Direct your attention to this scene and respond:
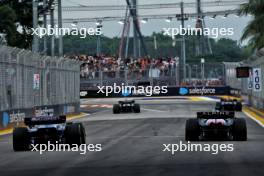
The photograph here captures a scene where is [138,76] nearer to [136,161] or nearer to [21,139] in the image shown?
[21,139]

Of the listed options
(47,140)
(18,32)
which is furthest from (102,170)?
(18,32)

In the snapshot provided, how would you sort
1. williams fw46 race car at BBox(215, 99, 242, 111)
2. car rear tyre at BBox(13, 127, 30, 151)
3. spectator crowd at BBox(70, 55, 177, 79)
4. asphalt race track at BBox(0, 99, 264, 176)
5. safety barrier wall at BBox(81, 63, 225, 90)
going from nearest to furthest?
asphalt race track at BBox(0, 99, 264, 176) < car rear tyre at BBox(13, 127, 30, 151) < williams fw46 race car at BBox(215, 99, 242, 111) < safety barrier wall at BBox(81, 63, 225, 90) < spectator crowd at BBox(70, 55, 177, 79)

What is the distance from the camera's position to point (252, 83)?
48.3 meters

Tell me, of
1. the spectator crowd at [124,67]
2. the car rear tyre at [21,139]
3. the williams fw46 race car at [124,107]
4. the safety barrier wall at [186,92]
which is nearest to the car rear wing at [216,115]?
the car rear tyre at [21,139]

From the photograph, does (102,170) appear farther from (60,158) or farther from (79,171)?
(60,158)

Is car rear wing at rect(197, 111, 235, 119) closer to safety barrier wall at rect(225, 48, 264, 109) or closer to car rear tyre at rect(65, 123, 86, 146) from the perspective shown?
car rear tyre at rect(65, 123, 86, 146)

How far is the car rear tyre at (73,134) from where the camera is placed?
18641mm

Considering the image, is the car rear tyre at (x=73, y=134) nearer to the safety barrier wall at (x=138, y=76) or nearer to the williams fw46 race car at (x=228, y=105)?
the williams fw46 race car at (x=228, y=105)

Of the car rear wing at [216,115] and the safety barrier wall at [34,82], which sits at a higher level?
the safety barrier wall at [34,82]

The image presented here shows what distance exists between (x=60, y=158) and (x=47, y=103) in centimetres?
2309

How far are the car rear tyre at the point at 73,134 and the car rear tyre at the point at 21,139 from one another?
90cm

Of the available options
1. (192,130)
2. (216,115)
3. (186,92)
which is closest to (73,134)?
(192,130)

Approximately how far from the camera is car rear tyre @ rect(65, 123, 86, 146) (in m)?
18.6

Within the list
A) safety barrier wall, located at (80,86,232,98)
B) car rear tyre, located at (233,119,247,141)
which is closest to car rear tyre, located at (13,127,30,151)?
car rear tyre, located at (233,119,247,141)
